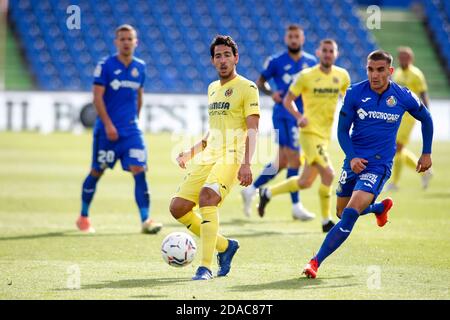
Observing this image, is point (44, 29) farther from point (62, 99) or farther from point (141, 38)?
point (62, 99)

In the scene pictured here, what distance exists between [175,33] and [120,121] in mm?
22562

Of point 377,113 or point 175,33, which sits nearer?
point 377,113

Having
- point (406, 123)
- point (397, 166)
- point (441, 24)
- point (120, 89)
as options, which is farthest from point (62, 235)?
point (441, 24)

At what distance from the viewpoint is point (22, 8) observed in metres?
33.7

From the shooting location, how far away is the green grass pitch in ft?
25.5

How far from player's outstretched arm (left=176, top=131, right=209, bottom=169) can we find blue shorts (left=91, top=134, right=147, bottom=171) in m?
2.97

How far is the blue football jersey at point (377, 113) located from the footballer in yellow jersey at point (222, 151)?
0.92 meters

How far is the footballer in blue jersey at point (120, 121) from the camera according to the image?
1187cm

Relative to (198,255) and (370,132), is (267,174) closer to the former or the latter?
(198,255)

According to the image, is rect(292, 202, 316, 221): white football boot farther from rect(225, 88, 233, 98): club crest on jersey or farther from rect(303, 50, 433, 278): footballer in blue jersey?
rect(225, 88, 233, 98): club crest on jersey

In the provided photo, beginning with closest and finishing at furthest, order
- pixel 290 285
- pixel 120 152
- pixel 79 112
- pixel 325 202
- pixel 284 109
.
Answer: pixel 290 285 < pixel 120 152 < pixel 325 202 < pixel 284 109 < pixel 79 112

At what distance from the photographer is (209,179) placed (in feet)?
27.9

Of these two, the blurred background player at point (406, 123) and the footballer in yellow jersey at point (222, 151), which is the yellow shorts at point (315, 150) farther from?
the blurred background player at point (406, 123)

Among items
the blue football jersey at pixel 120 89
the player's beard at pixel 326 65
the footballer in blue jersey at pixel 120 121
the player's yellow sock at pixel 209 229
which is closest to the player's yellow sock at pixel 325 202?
the player's beard at pixel 326 65
